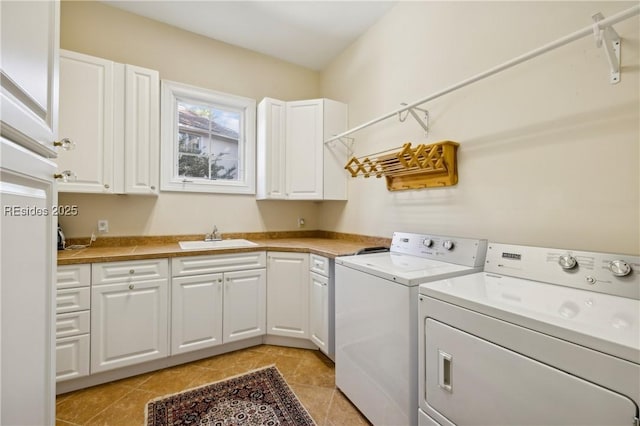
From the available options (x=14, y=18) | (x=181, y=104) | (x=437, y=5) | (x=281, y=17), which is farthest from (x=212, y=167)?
(x=437, y=5)

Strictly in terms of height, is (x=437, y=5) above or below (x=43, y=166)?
above

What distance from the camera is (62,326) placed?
169 centimetres

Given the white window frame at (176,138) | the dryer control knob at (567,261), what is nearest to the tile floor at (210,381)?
the dryer control knob at (567,261)

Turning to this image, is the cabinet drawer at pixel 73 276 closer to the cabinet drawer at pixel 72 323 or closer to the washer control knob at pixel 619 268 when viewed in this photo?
the cabinet drawer at pixel 72 323

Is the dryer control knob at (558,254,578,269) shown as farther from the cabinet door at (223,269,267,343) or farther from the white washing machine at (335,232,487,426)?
the cabinet door at (223,269,267,343)

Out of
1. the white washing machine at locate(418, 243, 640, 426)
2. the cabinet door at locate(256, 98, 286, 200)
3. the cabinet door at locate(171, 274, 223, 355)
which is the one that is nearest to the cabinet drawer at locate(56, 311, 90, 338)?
the cabinet door at locate(171, 274, 223, 355)

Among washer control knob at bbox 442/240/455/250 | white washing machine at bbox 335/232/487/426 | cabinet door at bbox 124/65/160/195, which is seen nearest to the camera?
white washing machine at bbox 335/232/487/426

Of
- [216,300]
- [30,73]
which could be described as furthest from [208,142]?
[30,73]

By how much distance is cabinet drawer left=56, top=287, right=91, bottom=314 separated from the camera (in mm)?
1691

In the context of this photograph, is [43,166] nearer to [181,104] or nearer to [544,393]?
[544,393]

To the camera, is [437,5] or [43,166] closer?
[43,166]

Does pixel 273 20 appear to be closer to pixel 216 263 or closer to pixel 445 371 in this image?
pixel 216 263

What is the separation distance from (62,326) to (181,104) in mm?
2033

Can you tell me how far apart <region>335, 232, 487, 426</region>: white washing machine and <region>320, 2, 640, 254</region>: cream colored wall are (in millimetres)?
210
